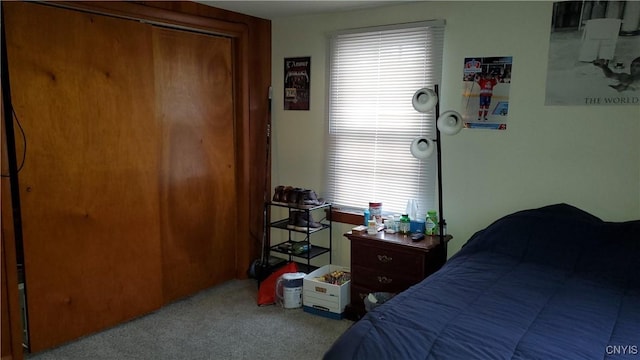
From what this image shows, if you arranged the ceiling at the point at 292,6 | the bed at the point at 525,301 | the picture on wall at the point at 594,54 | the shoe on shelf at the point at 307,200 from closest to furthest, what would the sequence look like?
the bed at the point at 525,301, the picture on wall at the point at 594,54, the ceiling at the point at 292,6, the shoe on shelf at the point at 307,200

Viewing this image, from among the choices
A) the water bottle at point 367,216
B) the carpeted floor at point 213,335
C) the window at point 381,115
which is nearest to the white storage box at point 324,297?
the carpeted floor at point 213,335

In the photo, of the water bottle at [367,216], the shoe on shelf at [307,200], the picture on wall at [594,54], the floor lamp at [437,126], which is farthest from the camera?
the shoe on shelf at [307,200]

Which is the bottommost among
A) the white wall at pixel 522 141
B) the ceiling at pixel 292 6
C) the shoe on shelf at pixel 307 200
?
the shoe on shelf at pixel 307 200

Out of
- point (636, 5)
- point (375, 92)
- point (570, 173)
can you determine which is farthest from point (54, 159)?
point (636, 5)

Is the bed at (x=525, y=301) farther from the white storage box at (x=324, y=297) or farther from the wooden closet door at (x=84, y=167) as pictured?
the wooden closet door at (x=84, y=167)

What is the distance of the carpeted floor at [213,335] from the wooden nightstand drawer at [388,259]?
0.46 m

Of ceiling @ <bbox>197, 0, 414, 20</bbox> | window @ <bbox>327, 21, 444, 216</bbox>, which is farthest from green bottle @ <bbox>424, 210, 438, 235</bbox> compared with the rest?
ceiling @ <bbox>197, 0, 414, 20</bbox>

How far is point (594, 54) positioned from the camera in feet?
8.71

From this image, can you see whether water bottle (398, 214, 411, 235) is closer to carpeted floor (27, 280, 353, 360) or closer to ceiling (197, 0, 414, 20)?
carpeted floor (27, 280, 353, 360)

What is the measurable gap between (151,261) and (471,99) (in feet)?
7.91

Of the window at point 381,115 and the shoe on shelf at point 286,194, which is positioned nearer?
the window at point 381,115

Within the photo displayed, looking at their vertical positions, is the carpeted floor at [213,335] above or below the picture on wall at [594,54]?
below

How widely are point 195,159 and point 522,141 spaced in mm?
2271

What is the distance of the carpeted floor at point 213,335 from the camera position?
9.11 ft
